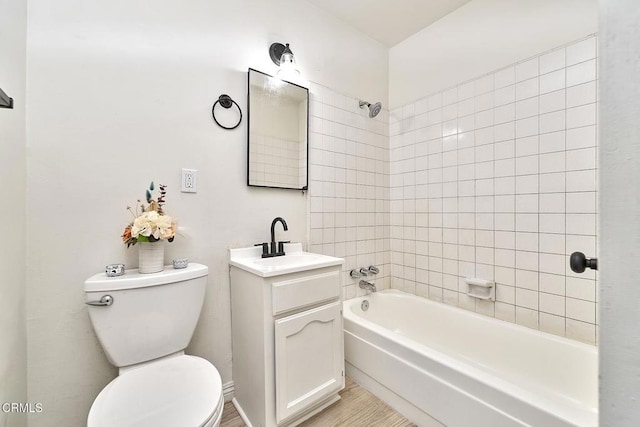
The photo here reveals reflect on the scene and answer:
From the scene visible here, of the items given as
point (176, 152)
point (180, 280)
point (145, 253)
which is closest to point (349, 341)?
point (180, 280)

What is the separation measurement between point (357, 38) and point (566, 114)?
5.04 ft

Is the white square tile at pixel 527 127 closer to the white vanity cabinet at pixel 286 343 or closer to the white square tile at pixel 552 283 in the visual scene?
the white square tile at pixel 552 283

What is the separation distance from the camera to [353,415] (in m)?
1.41

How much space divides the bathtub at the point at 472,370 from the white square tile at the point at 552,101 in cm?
126

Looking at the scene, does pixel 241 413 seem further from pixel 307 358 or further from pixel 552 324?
pixel 552 324

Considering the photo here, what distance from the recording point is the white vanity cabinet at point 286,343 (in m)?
1.22

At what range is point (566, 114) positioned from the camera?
4.78 feet

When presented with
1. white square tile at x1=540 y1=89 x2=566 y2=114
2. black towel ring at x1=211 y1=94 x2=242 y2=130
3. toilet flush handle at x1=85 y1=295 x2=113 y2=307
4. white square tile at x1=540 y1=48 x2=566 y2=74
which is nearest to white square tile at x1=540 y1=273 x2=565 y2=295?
white square tile at x1=540 y1=89 x2=566 y2=114

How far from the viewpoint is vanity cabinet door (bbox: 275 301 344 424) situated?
4.04 ft

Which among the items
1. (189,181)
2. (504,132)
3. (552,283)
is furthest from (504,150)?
(189,181)

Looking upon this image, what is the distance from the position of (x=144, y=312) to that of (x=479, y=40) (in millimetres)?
2500

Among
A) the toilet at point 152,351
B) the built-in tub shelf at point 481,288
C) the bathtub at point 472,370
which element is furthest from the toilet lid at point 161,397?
the built-in tub shelf at point 481,288

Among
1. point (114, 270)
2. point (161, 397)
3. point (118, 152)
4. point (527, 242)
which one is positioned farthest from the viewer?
point (527, 242)

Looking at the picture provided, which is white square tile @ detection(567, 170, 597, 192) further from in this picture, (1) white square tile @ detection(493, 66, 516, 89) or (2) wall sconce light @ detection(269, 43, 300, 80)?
(2) wall sconce light @ detection(269, 43, 300, 80)
